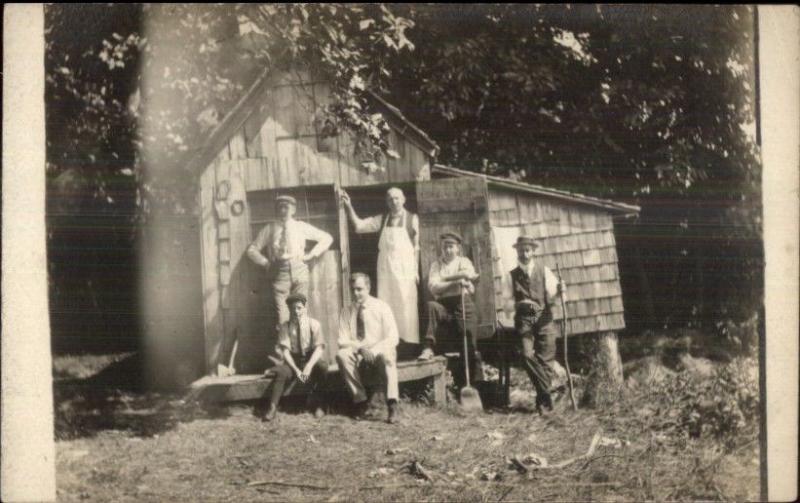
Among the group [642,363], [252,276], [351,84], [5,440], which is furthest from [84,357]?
[642,363]

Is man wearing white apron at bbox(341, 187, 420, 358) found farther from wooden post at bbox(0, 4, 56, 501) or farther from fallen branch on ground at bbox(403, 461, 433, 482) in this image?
wooden post at bbox(0, 4, 56, 501)

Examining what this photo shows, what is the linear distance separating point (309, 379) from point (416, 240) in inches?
40.7

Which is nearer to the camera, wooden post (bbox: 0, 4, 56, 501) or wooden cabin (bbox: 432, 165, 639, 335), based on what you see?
wooden post (bbox: 0, 4, 56, 501)

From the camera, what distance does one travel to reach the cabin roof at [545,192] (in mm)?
3869

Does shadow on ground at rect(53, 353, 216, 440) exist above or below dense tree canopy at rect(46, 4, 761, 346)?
below

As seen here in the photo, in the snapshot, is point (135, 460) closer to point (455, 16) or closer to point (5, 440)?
point (5, 440)

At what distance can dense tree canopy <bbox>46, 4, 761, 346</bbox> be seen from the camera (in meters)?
3.64

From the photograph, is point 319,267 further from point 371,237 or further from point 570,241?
point 570,241

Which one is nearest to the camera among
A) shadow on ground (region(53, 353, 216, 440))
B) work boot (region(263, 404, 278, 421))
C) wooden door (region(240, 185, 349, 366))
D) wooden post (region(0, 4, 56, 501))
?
wooden post (region(0, 4, 56, 501))

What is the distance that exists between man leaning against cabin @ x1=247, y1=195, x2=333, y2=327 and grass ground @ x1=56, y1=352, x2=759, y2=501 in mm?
667

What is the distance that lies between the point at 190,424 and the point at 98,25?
2.30 meters

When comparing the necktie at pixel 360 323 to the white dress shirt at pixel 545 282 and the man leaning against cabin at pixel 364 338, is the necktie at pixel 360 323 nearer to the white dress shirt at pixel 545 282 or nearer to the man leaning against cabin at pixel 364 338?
the man leaning against cabin at pixel 364 338

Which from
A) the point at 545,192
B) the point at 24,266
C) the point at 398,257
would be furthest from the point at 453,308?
the point at 24,266

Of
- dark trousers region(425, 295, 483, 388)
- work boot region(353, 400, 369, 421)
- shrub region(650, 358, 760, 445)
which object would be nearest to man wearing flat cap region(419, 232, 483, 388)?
dark trousers region(425, 295, 483, 388)
